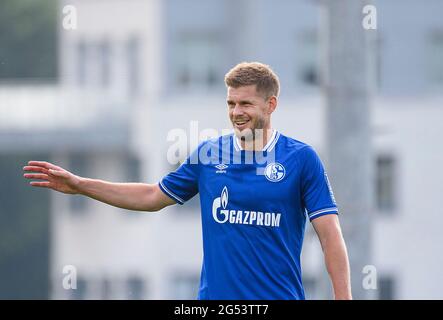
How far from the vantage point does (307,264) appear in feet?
121

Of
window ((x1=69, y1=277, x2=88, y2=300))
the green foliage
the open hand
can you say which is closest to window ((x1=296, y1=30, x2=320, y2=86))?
window ((x1=69, y1=277, x2=88, y2=300))

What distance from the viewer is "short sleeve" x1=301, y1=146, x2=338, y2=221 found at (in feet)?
20.2

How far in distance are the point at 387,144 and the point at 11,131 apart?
52.2 ft

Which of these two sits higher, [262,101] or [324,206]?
[262,101]

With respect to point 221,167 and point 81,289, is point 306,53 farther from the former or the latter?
point 221,167

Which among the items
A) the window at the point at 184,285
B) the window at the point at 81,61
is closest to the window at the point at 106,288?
the window at the point at 184,285

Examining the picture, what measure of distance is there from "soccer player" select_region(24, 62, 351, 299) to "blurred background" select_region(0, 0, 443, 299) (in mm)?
26001

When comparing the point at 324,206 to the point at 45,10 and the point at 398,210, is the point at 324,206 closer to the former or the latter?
the point at 398,210

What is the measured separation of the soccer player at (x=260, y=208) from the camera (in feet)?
20.2

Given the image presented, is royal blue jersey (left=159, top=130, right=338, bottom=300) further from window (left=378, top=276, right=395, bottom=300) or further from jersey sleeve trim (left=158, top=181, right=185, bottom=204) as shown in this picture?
window (left=378, top=276, right=395, bottom=300)

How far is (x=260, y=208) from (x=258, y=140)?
0.35 m

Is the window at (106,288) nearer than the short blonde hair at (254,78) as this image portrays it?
No

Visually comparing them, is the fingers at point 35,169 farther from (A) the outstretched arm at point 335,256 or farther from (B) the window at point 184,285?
(B) the window at point 184,285
